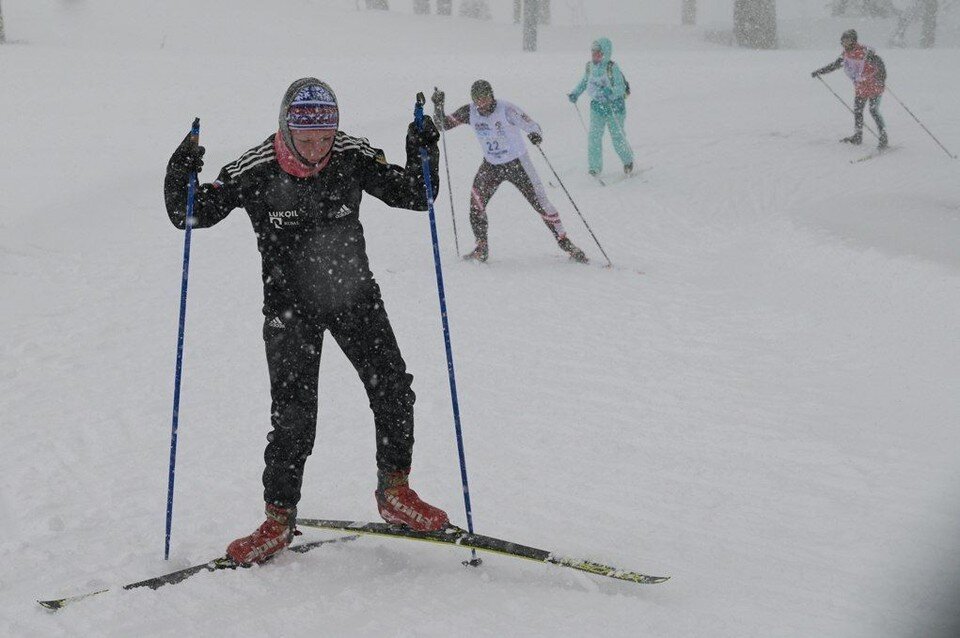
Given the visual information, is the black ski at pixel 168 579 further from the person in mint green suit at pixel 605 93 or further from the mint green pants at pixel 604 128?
the mint green pants at pixel 604 128

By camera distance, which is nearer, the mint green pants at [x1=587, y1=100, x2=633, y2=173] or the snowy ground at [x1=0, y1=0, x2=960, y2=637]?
the snowy ground at [x1=0, y1=0, x2=960, y2=637]

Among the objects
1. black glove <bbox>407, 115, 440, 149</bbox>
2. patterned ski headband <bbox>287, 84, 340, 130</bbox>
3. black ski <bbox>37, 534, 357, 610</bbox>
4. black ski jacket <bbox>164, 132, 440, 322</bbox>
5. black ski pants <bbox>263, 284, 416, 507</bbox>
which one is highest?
patterned ski headband <bbox>287, 84, 340, 130</bbox>

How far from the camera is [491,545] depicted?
3.59m

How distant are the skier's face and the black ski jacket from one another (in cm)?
9

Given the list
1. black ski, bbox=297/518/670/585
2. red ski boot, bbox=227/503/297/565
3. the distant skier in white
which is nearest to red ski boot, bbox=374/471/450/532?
black ski, bbox=297/518/670/585

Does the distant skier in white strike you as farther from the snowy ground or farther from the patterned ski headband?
the patterned ski headband

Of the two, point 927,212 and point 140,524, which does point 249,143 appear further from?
point 140,524

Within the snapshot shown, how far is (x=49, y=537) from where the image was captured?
4016 mm

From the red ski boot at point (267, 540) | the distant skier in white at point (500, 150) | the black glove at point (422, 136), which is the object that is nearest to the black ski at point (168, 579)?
the red ski boot at point (267, 540)

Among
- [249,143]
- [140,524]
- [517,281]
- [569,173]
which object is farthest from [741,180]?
[140,524]

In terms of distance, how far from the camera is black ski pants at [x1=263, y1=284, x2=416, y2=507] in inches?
142

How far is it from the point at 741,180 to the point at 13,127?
1234cm

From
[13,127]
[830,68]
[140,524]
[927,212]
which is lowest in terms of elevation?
[140,524]

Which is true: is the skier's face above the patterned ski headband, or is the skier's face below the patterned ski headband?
below
